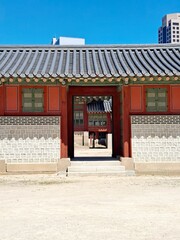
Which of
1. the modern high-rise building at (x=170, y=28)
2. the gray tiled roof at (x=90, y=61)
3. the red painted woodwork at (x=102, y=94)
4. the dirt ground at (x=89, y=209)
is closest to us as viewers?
the dirt ground at (x=89, y=209)

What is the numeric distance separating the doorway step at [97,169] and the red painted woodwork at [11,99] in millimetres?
3052

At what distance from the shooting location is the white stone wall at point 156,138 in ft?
38.7

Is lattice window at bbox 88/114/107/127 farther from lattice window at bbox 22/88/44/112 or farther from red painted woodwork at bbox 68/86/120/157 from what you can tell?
lattice window at bbox 22/88/44/112

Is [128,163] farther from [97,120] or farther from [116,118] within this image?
[97,120]

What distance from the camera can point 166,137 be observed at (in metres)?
11.8

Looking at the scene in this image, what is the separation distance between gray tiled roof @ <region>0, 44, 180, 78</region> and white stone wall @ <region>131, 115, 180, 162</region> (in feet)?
6.13

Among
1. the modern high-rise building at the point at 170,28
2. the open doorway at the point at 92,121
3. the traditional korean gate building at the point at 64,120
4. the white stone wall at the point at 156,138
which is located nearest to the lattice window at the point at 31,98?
the traditional korean gate building at the point at 64,120

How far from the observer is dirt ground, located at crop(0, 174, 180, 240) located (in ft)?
15.8

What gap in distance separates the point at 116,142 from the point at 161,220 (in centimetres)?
837

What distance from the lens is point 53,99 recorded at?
11.9 meters

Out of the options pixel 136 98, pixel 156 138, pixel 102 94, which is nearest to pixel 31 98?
pixel 102 94

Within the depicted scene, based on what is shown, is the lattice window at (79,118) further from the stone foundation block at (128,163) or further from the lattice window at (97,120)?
the stone foundation block at (128,163)

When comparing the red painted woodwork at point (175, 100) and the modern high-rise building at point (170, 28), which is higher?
the modern high-rise building at point (170, 28)

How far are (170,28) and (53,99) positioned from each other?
5294 inches
